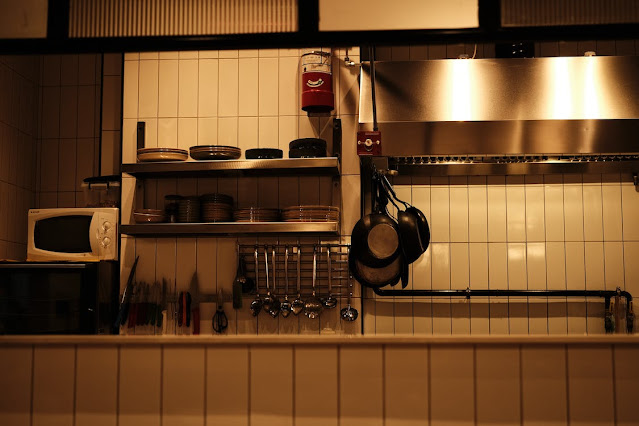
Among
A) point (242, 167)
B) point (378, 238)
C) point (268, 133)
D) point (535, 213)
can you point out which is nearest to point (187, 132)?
point (268, 133)

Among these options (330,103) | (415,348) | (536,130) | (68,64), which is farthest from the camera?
(68,64)

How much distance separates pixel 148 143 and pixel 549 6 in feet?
9.55

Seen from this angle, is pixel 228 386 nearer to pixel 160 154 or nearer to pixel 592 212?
pixel 160 154

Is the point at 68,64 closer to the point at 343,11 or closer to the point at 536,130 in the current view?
the point at 536,130

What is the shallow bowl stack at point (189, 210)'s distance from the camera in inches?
163

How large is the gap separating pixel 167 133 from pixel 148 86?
316mm

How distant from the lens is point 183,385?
→ 7.50ft

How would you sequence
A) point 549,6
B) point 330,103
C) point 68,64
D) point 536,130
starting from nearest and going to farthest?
point 549,6 → point 536,130 → point 330,103 → point 68,64

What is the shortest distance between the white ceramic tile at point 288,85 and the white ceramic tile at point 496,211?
129 centimetres

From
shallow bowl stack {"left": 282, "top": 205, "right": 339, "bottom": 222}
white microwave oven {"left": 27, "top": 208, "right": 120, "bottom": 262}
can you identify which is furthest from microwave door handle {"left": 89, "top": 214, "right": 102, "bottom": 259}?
shallow bowl stack {"left": 282, "top": 205, "right": 339, "bottom": 222}

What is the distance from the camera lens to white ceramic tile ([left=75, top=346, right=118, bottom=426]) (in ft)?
7.54

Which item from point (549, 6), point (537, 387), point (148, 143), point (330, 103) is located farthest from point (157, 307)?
point (549, 6)

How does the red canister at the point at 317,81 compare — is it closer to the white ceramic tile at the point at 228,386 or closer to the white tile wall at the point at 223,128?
the white tile wall at the point at 223,128

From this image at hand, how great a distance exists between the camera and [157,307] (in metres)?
4.27
